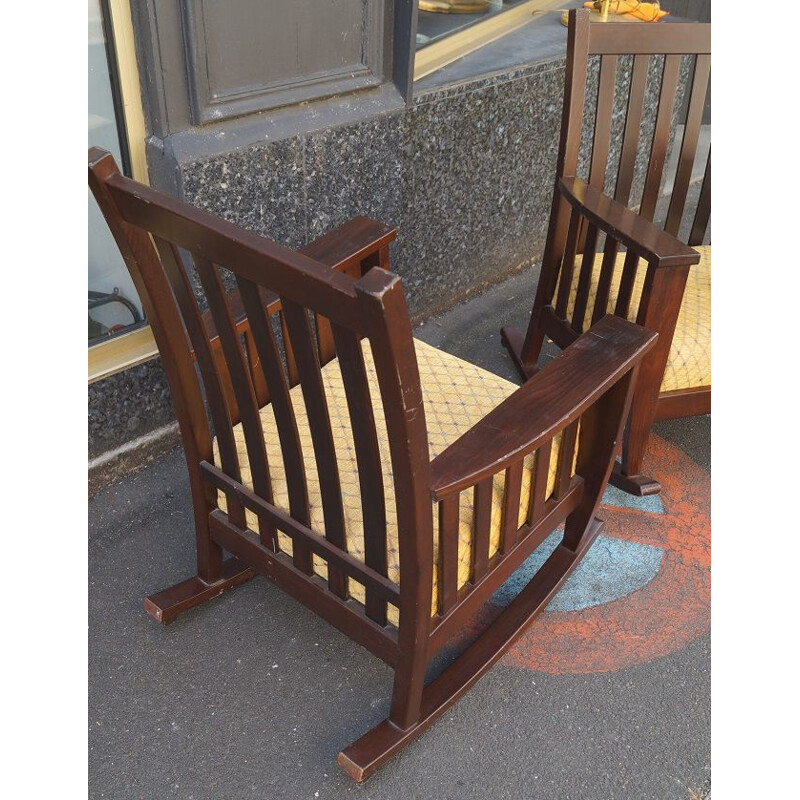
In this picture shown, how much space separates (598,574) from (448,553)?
79 cm

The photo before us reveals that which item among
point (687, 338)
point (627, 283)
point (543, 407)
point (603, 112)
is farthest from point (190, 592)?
point (603, 112)

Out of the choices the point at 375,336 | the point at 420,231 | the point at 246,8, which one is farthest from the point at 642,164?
the point at 375,336

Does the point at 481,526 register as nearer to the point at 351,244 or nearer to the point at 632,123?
the point at 351,244

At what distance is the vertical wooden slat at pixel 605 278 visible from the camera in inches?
76.5

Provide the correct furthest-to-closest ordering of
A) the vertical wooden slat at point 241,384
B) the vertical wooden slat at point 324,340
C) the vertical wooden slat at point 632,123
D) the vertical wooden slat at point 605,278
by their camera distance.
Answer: the vertical wooden slat at point 632,123 → the vertical wooden slat at point 605,278 → the vertical wooden slat at point 324,340 → the vertical wooden slat at point 241,384

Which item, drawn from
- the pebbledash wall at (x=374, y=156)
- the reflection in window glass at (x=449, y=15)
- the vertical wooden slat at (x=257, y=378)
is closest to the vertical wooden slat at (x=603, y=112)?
the pebbledash wall at (x=374, y=156)

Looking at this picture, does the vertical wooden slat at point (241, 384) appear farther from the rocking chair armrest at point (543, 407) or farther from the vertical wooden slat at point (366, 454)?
the rocking chair armrest at point (543, 407)

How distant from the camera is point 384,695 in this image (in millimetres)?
1654

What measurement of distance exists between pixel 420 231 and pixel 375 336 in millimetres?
1742

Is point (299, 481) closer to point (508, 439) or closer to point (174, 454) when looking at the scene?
point (508, 439)

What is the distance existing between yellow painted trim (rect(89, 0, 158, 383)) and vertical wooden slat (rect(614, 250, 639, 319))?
1.09 metres

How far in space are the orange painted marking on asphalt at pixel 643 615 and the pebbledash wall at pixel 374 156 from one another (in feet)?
3.49

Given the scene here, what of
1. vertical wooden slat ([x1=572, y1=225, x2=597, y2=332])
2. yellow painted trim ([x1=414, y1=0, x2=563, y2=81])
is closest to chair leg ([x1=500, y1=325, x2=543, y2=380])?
vertical wooden slat ([x1=572, y1=225, x2=597, y2=332])

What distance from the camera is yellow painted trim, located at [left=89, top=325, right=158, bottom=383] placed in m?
1.97
